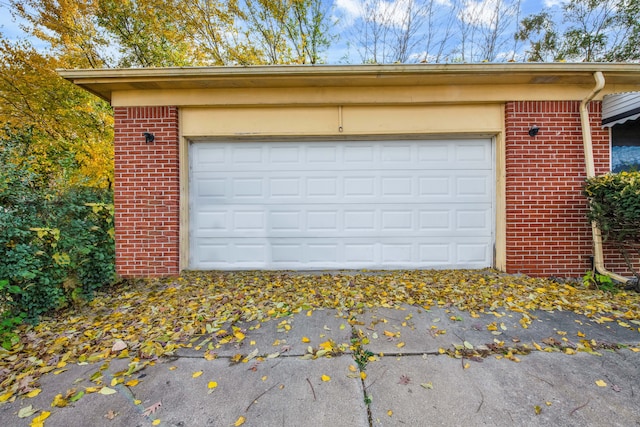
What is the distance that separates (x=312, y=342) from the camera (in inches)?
103

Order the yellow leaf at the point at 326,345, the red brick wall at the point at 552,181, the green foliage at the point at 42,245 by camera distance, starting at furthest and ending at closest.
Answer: the red brick wall at the point at 552,181 < the green foliage at the point at 42,245 < the yellow leaf at the point at 326,345

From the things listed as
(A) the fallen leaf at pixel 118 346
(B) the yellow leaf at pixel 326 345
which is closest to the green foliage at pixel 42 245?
(A) the fallen leaf at pixel 118 346

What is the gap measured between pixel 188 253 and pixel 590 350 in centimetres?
505

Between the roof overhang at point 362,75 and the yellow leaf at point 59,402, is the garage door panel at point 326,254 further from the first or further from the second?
the yellow leaf at point 59,402

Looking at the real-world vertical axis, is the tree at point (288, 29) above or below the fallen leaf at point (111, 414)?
above

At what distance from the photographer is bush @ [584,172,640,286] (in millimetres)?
3658

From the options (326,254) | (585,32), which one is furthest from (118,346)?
(585,32)

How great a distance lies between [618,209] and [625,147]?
146cm

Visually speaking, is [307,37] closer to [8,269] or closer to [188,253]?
[188,253]

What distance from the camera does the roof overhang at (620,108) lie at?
4.02m

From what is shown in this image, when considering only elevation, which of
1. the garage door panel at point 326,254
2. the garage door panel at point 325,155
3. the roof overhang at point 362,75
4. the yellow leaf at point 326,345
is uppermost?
the roof overhang at point 362,75

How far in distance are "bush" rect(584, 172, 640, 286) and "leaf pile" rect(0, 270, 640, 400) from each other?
0.76 metres

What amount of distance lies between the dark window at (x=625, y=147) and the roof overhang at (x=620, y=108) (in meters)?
0.29

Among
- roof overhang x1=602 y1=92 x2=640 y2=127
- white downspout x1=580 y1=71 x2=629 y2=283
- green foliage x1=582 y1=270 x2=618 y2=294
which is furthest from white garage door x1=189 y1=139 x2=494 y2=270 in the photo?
roof overhang x1=602 y1=92 x2=640 y2=127
